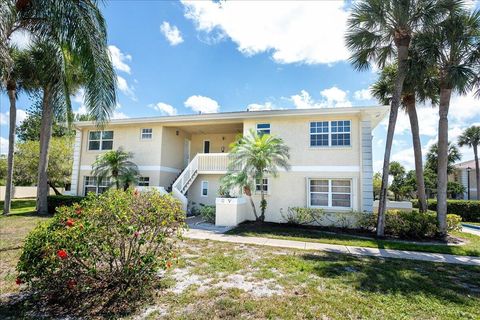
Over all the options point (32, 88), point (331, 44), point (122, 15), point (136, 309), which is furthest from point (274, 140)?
point (32, 88)

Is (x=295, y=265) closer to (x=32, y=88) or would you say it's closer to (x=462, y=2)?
(x=462, y=2)

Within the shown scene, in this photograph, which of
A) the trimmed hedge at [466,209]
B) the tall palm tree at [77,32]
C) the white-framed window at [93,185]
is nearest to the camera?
the tall palm tree at [77,32]

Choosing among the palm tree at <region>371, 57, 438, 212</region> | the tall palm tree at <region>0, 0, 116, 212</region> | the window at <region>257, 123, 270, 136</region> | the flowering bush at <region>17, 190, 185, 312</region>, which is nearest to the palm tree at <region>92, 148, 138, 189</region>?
the window at <region>257, 123, 270, 136</region>

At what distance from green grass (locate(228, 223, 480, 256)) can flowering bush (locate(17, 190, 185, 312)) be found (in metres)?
6.70

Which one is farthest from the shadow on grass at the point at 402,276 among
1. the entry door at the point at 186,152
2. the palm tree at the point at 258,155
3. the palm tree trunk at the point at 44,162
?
the palm tree trunk at the point at 44,162

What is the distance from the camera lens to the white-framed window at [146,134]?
18.1 meters

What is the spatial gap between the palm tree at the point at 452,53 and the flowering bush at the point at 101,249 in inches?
486

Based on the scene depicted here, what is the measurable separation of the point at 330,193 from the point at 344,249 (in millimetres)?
5803

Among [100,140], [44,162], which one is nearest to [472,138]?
[100,140]

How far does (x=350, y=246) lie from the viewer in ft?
31.6

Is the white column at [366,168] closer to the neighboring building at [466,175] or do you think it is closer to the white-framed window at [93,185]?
the white-framed window at [93,185]

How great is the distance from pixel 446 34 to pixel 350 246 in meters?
9.99

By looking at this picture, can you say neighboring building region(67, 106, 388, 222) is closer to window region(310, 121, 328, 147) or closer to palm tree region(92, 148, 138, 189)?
window region(310, 121, 328, 147)

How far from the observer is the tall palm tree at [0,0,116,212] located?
22.3ft
